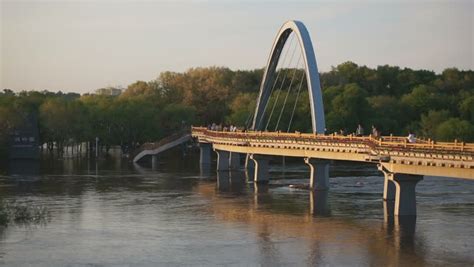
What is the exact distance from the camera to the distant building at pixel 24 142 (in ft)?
443

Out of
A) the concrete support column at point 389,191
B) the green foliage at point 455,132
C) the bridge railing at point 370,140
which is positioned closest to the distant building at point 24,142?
the bridge railing at point 370,140

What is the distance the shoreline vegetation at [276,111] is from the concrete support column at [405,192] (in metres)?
59.5

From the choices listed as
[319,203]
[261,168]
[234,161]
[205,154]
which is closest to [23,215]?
[319,203]

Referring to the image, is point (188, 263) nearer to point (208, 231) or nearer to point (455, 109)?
point (208, 231)

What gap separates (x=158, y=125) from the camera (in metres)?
152

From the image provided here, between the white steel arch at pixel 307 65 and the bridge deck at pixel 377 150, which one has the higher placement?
the white steel arch at pixel 307 65

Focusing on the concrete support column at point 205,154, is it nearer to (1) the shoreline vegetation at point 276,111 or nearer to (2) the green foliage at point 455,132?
(1) the shoreline vegetation at point 276,111

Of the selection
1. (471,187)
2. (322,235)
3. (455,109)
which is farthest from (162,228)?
(455,109)

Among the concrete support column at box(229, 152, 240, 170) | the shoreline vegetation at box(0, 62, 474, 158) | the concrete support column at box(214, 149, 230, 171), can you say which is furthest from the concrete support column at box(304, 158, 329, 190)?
the shoreline vegetation at box(0, 62, 474, 158)

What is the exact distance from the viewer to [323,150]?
7438cm

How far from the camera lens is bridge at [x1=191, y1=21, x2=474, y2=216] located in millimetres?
52781

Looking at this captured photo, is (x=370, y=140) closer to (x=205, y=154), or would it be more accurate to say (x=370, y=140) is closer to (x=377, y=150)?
(x=377, y=150)

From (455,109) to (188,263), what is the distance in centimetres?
11033

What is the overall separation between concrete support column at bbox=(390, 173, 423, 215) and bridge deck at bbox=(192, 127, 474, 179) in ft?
2.60
